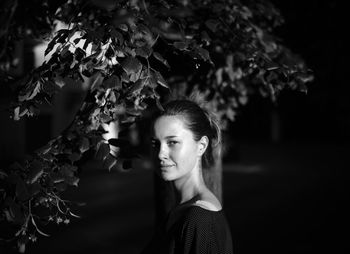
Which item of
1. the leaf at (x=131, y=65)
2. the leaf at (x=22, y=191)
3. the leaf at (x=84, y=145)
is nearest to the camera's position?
the leaf at (x=22, y=191)

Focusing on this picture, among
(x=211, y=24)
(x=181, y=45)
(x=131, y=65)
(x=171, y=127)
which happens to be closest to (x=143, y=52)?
(x=131, y=65)

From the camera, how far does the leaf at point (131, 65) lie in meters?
1.88

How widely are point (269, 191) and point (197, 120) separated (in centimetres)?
943

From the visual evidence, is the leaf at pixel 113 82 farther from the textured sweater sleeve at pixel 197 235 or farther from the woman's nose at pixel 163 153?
the textured sweater sleeve at pixel 197 235

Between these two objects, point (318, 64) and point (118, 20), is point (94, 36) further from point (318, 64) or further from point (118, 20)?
point (318, 64)

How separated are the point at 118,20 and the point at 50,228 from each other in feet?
22.1

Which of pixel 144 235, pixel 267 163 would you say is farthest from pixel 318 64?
pixel 267 163

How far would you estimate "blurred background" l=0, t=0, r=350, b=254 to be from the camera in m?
5.85

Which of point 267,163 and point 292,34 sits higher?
point 292,34

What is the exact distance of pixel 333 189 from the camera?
37.0 ft

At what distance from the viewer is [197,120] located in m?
2.16

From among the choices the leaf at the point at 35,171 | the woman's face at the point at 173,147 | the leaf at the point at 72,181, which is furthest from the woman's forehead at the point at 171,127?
the leaf at the point at 35,171

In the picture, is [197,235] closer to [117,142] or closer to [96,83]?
[117,142]

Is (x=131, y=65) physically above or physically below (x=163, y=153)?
above
